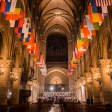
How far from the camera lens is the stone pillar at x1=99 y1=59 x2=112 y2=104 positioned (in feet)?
43.7

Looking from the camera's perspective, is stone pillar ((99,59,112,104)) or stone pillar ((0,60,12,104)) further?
stone pillar ((99,59,112,104))

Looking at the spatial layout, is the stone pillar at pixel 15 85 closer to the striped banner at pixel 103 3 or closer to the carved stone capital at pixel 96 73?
the carved stone capital at pixel 96 73

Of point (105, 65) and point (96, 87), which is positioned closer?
point (105, 65)

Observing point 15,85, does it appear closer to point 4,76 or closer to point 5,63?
point 4,76

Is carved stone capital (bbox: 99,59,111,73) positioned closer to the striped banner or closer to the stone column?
the stone column

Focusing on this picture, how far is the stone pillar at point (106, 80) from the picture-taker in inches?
524

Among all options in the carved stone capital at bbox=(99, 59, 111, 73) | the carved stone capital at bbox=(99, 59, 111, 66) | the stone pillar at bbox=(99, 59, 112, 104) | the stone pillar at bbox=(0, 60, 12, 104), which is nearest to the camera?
the stone pillar at bbox=(0, 60, 12, 104)

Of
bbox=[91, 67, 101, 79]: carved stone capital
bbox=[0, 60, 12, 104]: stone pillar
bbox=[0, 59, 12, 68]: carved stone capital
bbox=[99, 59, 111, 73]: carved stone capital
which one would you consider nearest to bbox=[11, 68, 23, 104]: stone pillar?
bbox=[0, 60, 12, 104]: stone pillar

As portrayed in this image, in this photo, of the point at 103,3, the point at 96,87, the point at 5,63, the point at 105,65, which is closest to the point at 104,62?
the point at 105,65

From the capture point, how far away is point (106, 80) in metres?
14.0

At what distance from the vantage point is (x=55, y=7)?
33.6 metres

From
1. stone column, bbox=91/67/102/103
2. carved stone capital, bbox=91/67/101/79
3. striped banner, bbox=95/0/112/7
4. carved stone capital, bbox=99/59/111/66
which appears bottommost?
stone column, bbox=91/67/102/103

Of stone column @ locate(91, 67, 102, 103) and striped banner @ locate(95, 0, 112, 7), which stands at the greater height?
striped banner @ locate(95, 0, 112, 7)

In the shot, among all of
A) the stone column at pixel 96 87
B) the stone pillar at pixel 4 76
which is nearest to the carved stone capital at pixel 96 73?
the stone column at pixel 96 87
